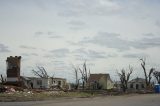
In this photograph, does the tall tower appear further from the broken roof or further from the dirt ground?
the broken roof

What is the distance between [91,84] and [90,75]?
612 centimetres

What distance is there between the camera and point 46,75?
117m

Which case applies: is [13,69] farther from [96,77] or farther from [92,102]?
[96,77]

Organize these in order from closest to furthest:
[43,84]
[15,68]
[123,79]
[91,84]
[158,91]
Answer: [15,68] → [158,91] → [43,84] → [123,79] → [91,84]

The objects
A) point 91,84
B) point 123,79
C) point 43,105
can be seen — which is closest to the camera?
point 43,105

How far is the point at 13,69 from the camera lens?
238 feet

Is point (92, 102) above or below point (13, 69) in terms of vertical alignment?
below

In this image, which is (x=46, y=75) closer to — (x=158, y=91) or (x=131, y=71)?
(x=131, y=71)

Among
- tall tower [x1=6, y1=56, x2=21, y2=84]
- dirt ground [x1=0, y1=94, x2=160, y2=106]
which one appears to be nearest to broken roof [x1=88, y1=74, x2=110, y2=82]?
tall tower [x1=6, y1=56, x2=21, y2=84]

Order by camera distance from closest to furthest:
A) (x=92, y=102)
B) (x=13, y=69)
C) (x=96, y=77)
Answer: (x=92, y=102), (x=13, y=69), (x=96, y=77)

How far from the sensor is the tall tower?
236 feet

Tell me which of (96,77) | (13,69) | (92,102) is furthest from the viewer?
(96,77)

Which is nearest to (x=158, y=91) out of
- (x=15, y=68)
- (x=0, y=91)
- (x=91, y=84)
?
(x=15, y=68)

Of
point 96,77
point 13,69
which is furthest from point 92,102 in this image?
point 96,77
